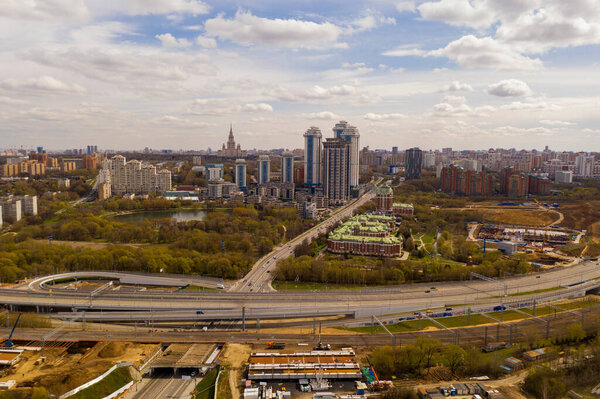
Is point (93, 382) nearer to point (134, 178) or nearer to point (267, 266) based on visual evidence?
point (267, 266)

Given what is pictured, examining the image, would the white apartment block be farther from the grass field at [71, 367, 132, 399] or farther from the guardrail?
the grass field at [71, 367, 132, 399]

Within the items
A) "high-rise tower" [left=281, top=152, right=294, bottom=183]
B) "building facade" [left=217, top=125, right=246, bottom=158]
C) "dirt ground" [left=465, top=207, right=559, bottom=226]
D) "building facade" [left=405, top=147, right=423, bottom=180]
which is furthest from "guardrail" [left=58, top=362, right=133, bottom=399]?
"building facade" [left=217, top=125, right=246, bottom=158]

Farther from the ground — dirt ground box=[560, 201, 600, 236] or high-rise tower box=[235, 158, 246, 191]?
high-rise tower box=[235, 158, 246, 191]

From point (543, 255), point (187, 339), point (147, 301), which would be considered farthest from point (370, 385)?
point (543, 255)

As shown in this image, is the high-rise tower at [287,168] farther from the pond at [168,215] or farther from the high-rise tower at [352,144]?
the pond at [168,215]

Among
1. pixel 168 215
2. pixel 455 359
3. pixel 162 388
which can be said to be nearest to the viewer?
pixel 162 388

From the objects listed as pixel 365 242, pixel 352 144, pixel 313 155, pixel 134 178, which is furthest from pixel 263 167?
pixel 365 242
